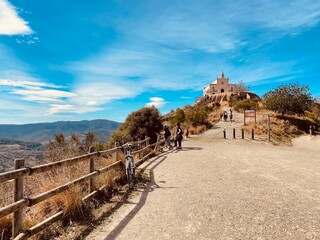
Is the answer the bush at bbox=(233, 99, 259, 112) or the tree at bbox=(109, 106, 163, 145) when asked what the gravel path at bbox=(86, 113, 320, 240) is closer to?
the tree at bbox=(109, 106, 163, 145)

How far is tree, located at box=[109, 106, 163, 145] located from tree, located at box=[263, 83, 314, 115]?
21.1 meters

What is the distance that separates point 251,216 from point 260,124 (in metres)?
Answer: 33.7

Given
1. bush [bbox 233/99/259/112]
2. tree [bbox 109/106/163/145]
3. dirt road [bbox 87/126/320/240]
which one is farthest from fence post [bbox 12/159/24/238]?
bush [bbox 233/99/259/112]

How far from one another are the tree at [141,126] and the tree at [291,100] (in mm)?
21057

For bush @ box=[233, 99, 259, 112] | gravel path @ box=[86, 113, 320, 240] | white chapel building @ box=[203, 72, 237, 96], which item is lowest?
gravel path @ box=[86, 113, 320, 240]

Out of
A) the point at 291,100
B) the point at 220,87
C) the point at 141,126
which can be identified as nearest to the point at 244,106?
the point at 291,100

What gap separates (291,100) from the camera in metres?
43.3

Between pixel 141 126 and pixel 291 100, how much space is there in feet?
80.0

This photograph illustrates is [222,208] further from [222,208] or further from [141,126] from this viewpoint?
[141,126]

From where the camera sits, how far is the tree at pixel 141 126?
31.7m

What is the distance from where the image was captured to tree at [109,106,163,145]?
31703mm

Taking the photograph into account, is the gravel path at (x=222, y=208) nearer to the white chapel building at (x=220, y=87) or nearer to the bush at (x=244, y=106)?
the bush at (x=244, y=106)

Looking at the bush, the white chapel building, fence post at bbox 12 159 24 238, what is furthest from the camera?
the white chapel building

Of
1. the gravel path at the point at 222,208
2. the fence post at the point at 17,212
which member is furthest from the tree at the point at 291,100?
the fence post at the point at 17,212
